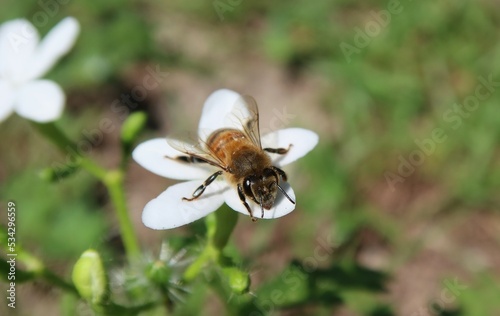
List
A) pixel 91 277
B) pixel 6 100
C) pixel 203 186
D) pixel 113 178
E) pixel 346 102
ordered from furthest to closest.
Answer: pixel 346 102 < pixel 113 178 < pixel 6 100 < pixel 203 186 < pixel 91 277

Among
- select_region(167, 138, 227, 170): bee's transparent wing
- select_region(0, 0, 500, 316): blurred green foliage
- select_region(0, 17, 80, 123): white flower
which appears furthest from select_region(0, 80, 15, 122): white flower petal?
select_region(0, 0, 500, 316): blurred green foliage

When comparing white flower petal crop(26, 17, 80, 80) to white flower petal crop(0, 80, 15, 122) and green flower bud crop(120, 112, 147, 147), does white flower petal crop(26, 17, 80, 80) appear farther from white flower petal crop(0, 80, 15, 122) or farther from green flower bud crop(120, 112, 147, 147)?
green flower bud crop(120, 112, 147, 147)

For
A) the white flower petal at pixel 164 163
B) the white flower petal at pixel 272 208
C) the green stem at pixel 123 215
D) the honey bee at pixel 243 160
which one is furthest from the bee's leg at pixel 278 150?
the green stem at pixel 123 215

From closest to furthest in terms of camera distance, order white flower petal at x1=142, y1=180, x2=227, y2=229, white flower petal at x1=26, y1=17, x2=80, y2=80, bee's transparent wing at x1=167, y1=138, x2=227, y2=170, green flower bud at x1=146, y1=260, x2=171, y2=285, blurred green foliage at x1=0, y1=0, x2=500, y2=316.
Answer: white flower petal at x1=142, y1=180, x2=227, y2=229 → bee's transparent wing at x1=167, y1=138, x2=227, y2=170 → green flower bud at x1=146, y1=260, x2=171, y2=285 → white flower petal at x1=26, y1=17, x2=80, y2=80 → blurred green foliage at x1=0, y1=0, x2=500, y2=316

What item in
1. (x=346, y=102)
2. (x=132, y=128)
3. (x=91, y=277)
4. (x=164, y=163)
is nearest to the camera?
(x=91, y=277)

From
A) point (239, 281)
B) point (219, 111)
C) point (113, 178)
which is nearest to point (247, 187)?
point (239, 281)

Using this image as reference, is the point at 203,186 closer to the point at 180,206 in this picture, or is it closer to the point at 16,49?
the point at 180,206

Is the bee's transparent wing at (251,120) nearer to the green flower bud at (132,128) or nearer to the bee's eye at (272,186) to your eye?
the bee's eye at (272,186)

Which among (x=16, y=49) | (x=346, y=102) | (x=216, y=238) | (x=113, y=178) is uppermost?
(x=346, y=102)
